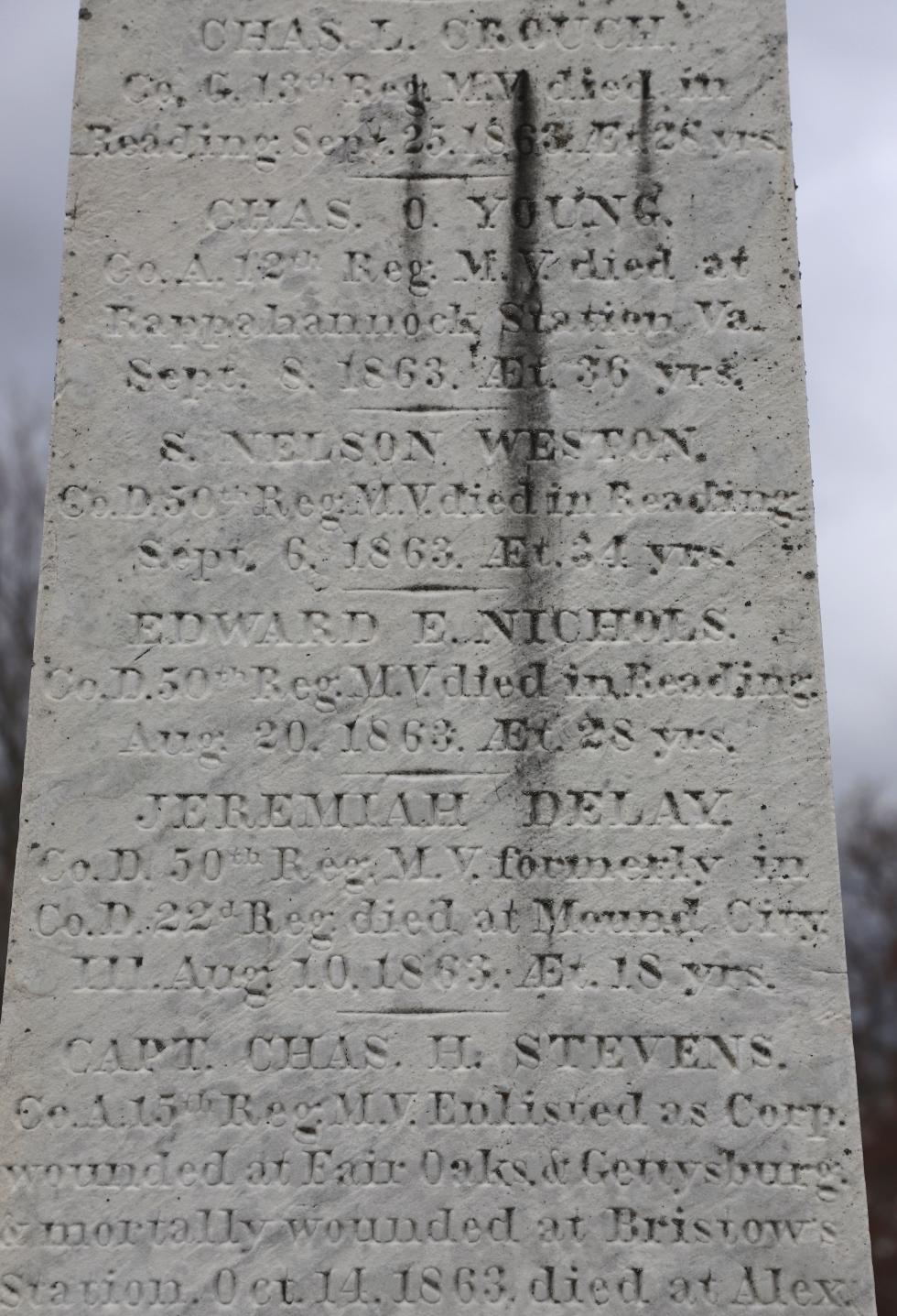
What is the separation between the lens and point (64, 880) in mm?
4492

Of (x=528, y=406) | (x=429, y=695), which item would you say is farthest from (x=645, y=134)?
(x=429, y=695)

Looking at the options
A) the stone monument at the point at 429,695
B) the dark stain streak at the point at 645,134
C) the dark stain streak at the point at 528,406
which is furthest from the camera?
Result: the dark stain streak at the point at 645,134

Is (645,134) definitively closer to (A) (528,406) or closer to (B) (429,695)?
(A) (528,406)

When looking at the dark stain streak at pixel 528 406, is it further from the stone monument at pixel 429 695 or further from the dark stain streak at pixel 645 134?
the dark stain streak at pixel 645 134

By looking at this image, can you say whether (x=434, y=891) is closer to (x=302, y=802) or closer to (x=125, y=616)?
(x=302, y=802)

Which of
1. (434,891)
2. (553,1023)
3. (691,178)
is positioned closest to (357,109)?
(691,178)

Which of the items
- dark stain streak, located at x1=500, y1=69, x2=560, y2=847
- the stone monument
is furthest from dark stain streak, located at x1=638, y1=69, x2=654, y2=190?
dark stain streak, located at x1=500, y1=69, x2=560, y2=847

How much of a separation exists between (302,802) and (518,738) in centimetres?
70

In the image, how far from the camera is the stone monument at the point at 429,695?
14.0ft

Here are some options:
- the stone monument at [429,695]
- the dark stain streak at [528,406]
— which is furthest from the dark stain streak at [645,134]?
the dark stain streak at [528,406]

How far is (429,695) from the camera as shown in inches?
181

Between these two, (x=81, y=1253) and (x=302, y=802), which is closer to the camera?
(x=81, y=1253)

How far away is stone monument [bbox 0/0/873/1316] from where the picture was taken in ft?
14.0

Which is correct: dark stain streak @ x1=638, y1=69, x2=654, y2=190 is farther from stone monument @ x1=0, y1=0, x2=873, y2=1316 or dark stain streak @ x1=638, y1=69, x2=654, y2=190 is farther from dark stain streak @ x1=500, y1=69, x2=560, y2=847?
dark stain streak @ x1=500, y1=69, x2=560, y2=847
